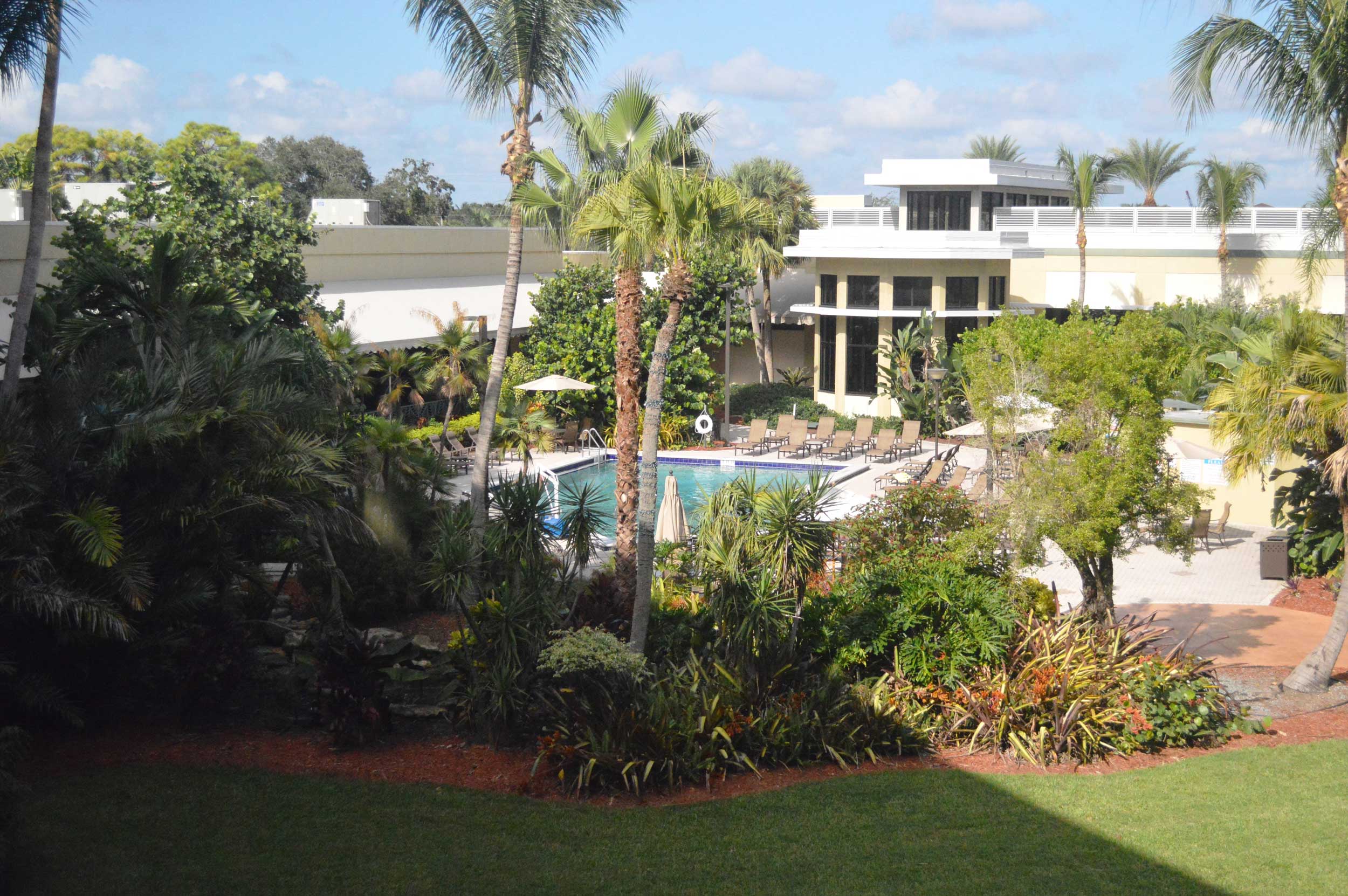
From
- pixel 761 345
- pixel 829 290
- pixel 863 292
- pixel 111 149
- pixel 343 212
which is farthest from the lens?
pixel 111 149

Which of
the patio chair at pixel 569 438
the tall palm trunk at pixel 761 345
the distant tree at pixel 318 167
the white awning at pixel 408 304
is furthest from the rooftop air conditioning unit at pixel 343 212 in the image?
the distant tree at pixel 318 167

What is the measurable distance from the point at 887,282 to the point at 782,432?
20.5 feet

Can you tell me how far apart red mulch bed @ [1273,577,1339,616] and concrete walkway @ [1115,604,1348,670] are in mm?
179

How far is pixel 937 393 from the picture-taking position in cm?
2478

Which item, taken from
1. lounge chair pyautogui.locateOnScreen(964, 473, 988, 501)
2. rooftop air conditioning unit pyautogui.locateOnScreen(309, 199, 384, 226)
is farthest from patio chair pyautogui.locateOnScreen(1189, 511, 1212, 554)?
rooftop air conditioning unit pyautogui.locateOnScreen(309, 199, 384, 226)

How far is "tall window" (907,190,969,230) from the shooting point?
31.3m

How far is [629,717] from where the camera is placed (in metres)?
8.65

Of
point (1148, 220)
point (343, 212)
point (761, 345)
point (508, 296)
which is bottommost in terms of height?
point (508, 296)

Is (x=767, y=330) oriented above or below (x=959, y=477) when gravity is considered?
above

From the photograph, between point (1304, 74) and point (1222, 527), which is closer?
point (1304, 74)

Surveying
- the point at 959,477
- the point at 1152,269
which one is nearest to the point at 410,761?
the point at 959,477

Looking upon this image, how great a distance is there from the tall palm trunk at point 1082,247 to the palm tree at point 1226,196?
337cm

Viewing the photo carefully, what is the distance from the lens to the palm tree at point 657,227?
8.95 m

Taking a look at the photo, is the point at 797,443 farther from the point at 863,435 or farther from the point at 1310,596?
the point at 1310,596
